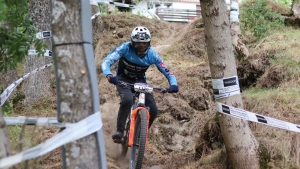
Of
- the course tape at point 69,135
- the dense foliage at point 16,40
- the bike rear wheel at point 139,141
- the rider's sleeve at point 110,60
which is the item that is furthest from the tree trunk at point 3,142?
the rider's sleeve at point 110,60

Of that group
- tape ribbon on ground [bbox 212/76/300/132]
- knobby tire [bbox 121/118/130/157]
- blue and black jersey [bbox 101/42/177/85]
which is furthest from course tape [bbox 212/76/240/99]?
knobby tire [bbox 121/118/130/157]

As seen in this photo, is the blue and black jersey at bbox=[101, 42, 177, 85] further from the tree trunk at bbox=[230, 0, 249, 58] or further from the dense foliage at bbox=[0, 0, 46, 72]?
the tree trunk at bbox=[230, 0, 249, 58]

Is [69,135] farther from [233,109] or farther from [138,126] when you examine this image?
[138,126]

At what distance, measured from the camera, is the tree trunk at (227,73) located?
15.6ft

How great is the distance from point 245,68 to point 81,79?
5587 mm

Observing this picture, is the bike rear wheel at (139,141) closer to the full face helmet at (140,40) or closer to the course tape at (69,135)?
the full face helmet at (140,40)

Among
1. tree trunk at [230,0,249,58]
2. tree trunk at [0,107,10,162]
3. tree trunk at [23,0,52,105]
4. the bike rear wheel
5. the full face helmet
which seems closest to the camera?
tree trunk at [0,107,10,162]

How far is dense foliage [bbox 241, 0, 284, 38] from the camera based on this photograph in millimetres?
9617

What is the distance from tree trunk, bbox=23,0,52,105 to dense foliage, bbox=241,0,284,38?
15.5 feet

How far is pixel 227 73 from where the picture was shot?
15.9 ft

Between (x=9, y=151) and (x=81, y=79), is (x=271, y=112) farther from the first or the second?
(x=9, y=151)

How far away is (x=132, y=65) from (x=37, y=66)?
142 inches

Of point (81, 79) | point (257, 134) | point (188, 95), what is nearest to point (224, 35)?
point (257, 134)

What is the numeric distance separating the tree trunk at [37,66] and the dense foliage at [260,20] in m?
4.72
